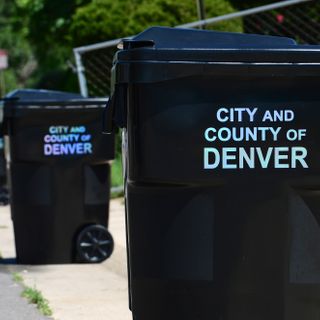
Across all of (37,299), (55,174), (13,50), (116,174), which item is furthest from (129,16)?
(13,50)

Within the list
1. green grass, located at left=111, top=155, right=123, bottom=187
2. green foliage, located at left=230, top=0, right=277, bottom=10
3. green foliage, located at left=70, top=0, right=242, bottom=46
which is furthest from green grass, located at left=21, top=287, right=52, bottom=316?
green foliage, located at left=230, top=0, right=277, bottom=10

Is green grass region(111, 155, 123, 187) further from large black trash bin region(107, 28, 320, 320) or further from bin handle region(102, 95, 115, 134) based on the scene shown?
large black trash bin region(107, 28, 320, 320)

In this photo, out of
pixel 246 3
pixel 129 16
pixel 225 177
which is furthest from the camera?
pixel 246 3

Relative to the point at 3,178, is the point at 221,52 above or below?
above

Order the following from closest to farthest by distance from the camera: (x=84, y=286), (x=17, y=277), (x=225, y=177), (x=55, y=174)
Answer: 1. (x=225, y=177)
2. (x=84, y=286)
3. (x=17, y=277)
4. (x=55, y=174)

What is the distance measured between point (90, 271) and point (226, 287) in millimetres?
3740

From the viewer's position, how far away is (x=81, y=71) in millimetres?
12344

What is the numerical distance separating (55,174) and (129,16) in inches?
307

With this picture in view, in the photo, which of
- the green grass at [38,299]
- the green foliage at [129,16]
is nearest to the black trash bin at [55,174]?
the green grass at [38,299]

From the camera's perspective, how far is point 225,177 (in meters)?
4.32

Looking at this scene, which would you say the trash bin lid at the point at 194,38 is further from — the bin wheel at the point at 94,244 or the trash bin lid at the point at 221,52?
the bin wheel at the point at 94,244

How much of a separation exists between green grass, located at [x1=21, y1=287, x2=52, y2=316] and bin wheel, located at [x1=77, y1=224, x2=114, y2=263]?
50.9 inches

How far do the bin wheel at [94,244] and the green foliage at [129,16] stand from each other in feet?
23.6

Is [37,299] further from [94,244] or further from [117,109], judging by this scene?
[117,109]
